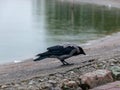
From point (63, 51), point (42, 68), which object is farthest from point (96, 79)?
point (42, 68)

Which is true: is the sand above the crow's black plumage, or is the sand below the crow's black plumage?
below

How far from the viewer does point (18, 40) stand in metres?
28.5

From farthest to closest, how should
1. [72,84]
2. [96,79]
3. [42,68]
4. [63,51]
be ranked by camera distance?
[42,68], [63,51], [72,84], [96,79]

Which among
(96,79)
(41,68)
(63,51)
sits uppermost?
(96,79)

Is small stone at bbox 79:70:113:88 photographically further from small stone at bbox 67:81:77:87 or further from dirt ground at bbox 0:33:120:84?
dirt ground at bbox 0:33:120:84

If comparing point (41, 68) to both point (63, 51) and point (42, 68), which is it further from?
point (63, 51)

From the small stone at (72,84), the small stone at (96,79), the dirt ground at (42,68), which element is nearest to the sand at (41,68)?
the dirt ground at (42,68)

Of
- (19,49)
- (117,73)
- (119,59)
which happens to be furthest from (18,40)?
(117,73)

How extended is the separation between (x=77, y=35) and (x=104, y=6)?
32.5 meters

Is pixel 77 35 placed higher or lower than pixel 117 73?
lower

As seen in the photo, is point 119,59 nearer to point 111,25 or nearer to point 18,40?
point 18,40

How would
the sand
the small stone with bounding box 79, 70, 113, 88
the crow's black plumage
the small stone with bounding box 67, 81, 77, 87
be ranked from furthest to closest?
1. the crow's black plumage
2. the sand
3. the small stone with bounding box 67, 81, 77, 87
4. the small stone with bounding box 79, 70, 113, 88

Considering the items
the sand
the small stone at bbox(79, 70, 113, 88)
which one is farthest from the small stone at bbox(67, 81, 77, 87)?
A: the sand

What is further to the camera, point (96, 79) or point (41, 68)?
point (41, 68)
